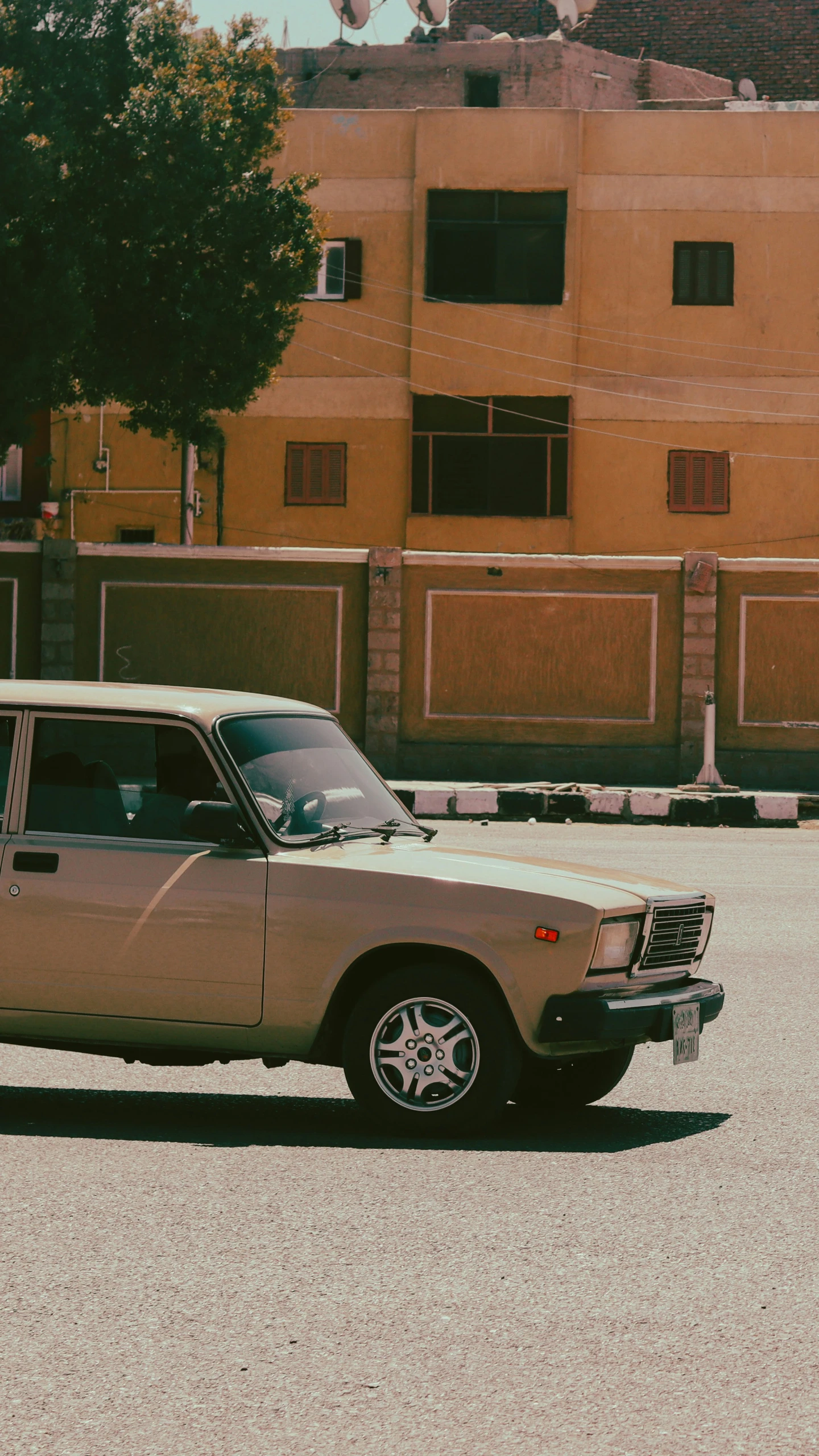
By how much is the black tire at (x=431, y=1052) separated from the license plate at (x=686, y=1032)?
608 millimetres

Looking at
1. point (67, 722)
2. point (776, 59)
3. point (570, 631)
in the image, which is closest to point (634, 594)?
point (570, 631)

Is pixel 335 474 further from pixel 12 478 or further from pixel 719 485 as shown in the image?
pixel 719 485

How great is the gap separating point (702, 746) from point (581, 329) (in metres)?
12.5

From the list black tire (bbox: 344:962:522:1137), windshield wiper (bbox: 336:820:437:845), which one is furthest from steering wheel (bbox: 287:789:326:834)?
black tire (bbox: 344:962:522:1137)

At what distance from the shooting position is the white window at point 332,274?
122 feet

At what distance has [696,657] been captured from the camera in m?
26.9

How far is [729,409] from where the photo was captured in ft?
119

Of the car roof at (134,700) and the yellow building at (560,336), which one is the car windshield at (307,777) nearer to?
the car roof at (134,700)

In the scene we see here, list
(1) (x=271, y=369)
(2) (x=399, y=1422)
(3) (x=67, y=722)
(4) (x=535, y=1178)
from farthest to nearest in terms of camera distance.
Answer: (1) (x=271, y=369) < (3) (x=67, y=722) < (4) (x=535, y=1178) < (2) (x=399, y=1422)

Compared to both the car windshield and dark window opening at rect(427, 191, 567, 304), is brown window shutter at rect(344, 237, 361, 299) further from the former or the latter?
the car windshield

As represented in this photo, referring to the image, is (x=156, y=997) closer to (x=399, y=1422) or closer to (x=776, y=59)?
(x=399, y=1422)

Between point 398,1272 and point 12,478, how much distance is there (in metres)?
36.3

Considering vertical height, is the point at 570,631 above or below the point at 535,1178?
above

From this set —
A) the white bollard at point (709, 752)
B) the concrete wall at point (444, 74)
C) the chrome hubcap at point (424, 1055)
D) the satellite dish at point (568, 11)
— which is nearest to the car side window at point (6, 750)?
the chrome hubcap at point (424, 1055)
